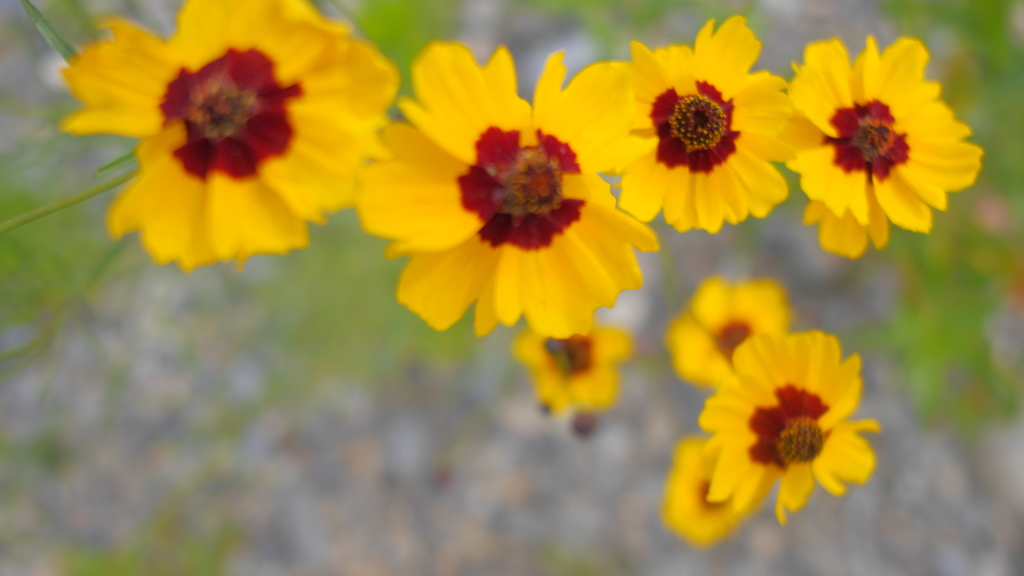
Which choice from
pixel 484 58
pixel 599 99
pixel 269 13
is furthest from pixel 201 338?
pixel 599 99

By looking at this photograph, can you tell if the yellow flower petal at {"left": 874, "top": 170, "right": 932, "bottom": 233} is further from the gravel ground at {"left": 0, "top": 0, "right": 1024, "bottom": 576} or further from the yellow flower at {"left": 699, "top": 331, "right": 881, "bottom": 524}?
the gravel ground at {"left": 0, "top": 0, "right": 1024, "bottom": 576}

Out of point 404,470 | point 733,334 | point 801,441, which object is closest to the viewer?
point 801,441

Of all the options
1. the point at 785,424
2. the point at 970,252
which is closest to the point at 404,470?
the point at 785,424

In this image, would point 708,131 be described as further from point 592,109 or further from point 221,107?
point 221,107

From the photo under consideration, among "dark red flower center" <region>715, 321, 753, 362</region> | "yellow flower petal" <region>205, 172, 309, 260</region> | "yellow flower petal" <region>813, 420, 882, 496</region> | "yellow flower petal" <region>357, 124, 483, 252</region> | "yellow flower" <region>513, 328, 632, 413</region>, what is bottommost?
"dark red flower center" <region>715, 321, 753, 362</region>

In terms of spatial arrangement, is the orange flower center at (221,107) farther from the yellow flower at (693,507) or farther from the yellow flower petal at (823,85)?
the yellow flower at (693,507)

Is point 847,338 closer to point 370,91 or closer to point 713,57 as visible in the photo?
point 713,57

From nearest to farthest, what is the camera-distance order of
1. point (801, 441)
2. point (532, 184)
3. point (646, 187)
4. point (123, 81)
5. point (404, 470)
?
point (123, 81), point (532, 184), point (646, 187), point (801, 441), point (404, 470)

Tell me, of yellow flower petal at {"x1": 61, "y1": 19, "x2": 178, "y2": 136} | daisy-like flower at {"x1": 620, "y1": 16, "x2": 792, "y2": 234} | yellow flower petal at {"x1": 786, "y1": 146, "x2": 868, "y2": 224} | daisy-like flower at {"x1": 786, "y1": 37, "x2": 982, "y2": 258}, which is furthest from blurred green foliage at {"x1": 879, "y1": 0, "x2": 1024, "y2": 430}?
yellow flower petal at {"x1": 61, "y1": 19, "x2": 178, "y2": 136}
